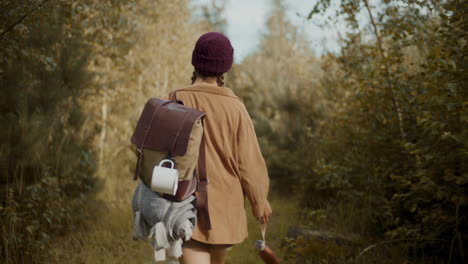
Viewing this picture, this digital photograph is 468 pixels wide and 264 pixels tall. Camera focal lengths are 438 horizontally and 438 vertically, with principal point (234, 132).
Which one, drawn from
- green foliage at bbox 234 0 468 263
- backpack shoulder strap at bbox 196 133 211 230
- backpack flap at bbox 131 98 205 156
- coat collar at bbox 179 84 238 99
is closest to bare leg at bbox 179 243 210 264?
backpack shoulder strap at bbox 196 133 211 230

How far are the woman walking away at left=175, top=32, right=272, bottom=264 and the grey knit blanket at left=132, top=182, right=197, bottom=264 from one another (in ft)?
0.63

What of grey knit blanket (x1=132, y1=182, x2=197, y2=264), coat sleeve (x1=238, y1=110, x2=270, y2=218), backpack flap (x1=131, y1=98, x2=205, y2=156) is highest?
backpack flap (x1=131, y1=98, x2=205, y2=156)

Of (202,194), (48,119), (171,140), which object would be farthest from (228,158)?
(48,119)

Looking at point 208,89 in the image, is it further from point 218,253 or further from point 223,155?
point 218,253

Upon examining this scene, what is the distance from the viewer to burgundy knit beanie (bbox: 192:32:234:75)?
2430 mm

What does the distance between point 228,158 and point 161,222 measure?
0.52 m

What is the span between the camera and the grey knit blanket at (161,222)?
2164 mm

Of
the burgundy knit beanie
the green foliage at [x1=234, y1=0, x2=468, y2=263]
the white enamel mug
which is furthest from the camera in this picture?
the green foliage at [x1=234, y1=0, x2=468, y2=263]

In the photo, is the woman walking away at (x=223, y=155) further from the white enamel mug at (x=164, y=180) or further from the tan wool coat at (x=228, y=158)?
the white enamel mug at (x=164, y=180)

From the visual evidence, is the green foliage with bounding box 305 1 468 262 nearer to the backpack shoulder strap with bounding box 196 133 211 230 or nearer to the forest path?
the forest path

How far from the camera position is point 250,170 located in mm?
2443

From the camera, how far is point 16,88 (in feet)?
14.7

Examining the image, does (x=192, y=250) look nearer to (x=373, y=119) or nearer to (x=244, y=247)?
(x=244, y=247)

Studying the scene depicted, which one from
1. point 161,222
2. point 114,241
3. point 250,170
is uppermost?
point 250,170
